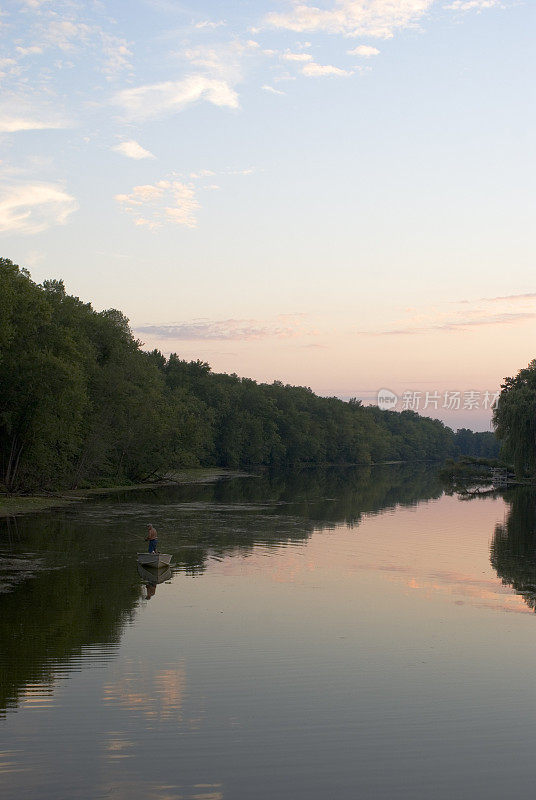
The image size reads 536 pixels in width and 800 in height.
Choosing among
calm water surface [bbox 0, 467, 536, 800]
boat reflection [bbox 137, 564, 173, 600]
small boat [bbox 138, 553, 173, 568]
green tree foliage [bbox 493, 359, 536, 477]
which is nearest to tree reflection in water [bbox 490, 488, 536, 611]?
calm water surface [bbox 0, 467, 536, 800]

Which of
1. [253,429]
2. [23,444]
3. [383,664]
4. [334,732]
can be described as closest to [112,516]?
[23,444]

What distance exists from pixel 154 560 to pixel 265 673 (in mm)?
13014

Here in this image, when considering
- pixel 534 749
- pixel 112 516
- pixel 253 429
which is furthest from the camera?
pixel 253 429

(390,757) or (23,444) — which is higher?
(23,444)

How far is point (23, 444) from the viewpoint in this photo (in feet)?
183

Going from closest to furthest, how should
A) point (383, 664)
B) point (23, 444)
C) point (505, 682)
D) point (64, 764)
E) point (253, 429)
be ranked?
1. point (64, 764)
2. point (505, 682)
3. point (383, 664)
4. point (23, 444)
5. point (253, 429)

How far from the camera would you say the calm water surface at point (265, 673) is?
11219 mm

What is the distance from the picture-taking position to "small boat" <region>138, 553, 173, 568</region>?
1124 inches

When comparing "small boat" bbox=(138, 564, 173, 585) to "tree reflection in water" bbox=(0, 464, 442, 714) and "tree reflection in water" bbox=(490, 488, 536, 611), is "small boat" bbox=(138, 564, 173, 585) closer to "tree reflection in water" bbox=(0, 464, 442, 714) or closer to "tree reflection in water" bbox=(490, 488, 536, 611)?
"tree reflection in water" bbox=(0, 464, 442, 714)

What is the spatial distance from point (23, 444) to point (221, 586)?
34.1 m

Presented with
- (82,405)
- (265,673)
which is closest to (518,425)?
(82,405)

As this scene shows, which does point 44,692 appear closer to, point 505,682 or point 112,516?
point 505,682

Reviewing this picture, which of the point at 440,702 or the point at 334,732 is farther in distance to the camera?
the point at 440,702

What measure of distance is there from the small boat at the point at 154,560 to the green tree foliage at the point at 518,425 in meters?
58.9
